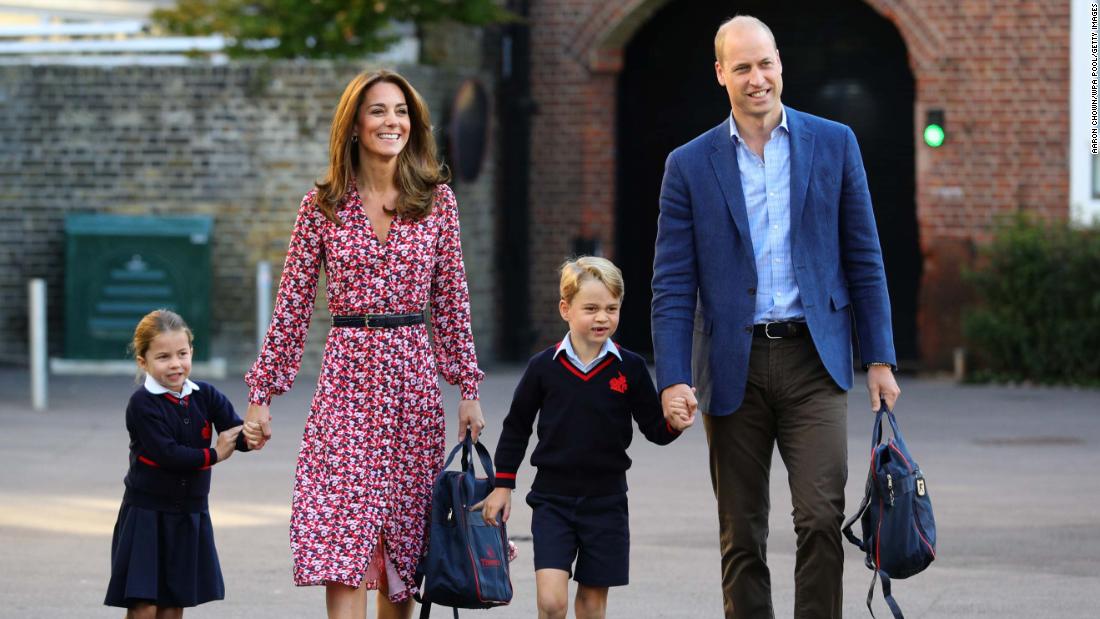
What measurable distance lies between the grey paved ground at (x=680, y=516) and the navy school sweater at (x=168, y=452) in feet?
3.97

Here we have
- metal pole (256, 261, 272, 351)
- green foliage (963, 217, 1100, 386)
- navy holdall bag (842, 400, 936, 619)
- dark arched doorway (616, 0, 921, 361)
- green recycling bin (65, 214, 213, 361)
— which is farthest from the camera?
dark arched doorway (616, 0, 921, 361)

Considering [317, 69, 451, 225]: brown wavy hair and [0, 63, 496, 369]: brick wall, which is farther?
[0, 63, 496, 369]: brick wall

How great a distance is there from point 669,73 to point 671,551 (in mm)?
9939

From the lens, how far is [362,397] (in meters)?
5.50

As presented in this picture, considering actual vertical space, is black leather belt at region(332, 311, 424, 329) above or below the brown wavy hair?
below

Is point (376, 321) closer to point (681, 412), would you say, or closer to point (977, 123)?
point (681, 412)

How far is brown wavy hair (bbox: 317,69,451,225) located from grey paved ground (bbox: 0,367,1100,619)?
1.92 m

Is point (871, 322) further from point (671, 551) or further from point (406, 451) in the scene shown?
point (671, 551)

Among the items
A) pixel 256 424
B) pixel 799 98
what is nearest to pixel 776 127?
pixel 256 424

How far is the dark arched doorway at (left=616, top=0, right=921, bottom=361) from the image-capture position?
54.6 ft

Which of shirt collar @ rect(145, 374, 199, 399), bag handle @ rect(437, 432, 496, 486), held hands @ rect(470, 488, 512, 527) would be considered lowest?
held hands @ rect(470, 488, 512, 527)

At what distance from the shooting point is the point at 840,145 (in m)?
5.61

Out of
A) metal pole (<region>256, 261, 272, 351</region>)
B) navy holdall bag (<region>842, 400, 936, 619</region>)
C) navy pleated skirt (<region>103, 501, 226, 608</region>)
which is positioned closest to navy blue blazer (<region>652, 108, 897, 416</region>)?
→ navy holdall bag (<region>842, 400, 936, 619</region>)

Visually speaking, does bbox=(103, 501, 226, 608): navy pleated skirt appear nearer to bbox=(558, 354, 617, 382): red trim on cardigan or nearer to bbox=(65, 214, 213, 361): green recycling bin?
bbox=(558, 354, 617, 382): red trim on cardigan
